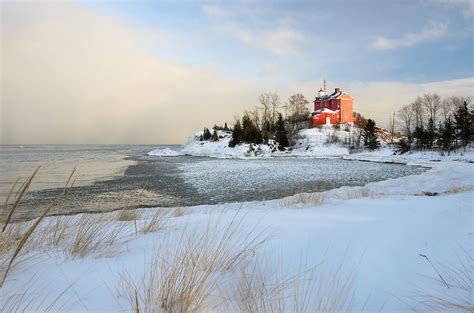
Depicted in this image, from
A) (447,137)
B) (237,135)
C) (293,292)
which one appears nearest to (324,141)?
(237,135)

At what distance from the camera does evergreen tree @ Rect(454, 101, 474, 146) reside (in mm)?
33781

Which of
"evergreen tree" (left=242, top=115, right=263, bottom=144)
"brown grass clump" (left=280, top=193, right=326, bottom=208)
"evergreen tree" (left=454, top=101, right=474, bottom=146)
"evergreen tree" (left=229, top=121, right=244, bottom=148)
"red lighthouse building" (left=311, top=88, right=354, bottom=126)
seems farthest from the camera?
"red lighthouse building" (left=311, top=88, right=354, bottom=126)

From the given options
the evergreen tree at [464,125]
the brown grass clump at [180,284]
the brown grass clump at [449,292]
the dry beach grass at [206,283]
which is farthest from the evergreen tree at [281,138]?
the brown grass clump at [180,284]

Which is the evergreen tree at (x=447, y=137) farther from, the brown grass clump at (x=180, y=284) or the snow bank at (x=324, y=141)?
the brown grass clump at (x=180, y=284)

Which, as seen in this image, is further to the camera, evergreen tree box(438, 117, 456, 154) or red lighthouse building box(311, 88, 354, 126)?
red lighthouse building box(311, 88, 354, 126)

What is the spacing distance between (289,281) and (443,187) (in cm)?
1194

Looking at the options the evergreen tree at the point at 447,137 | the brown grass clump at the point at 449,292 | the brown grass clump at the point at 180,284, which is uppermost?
the evergreen tree at the point at 447,137

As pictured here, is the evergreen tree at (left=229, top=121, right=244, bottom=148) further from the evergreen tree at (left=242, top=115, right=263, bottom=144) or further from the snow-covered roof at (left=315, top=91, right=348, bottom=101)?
the snow-covered roof at (left=315, top=91, right=348, bottom=101)

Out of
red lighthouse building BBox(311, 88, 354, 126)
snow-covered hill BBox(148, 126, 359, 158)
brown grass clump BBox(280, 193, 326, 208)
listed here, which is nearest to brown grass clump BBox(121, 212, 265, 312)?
brown grass clump BBox(280, 193, 326, 208)

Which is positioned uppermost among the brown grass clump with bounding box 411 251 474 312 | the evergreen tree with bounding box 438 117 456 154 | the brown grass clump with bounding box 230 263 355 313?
the evergreen tree with bounding box 438 117 456 154

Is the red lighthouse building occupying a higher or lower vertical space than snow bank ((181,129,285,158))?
higher

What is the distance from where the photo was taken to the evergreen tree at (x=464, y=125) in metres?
33.8

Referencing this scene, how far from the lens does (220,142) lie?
53.3 metres

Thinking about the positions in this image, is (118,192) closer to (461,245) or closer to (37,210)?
(37,210)
